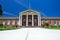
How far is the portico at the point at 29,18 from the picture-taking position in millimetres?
61800

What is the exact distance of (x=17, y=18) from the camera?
63.8 m

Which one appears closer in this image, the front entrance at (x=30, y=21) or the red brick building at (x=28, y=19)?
the red brick building at (x=28, y=19)

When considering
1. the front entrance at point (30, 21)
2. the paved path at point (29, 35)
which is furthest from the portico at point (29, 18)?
the paved path at point (29, 35)

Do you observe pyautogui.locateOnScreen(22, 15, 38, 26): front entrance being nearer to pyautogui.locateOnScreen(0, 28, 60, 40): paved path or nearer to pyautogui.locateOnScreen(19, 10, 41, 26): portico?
pyautogui.locateOnScreen(19, 10, 41, 26): portico

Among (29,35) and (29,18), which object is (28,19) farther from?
(29,35)

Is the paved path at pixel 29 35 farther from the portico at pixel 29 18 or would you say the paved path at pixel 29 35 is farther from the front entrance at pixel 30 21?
the front entrance at pixel 30 21

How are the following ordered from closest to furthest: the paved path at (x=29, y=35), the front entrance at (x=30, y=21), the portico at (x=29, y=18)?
the paved path at (x=29, y=35) → the portico at (x=29, y=18) → the front entrance at (x=30, y=21)

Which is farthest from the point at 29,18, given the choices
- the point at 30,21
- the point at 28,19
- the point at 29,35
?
the point at 29,35

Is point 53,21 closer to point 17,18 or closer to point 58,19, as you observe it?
point 58,19

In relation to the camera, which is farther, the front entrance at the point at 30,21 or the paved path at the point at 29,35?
the front entrance at the point at 30,21

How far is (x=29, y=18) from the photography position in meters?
63.1

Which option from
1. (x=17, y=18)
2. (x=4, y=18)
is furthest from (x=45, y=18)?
(x=4, y=18)

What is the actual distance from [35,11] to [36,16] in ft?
8.08

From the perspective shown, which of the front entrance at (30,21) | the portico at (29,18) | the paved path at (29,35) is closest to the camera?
the paved path at (29,35)
